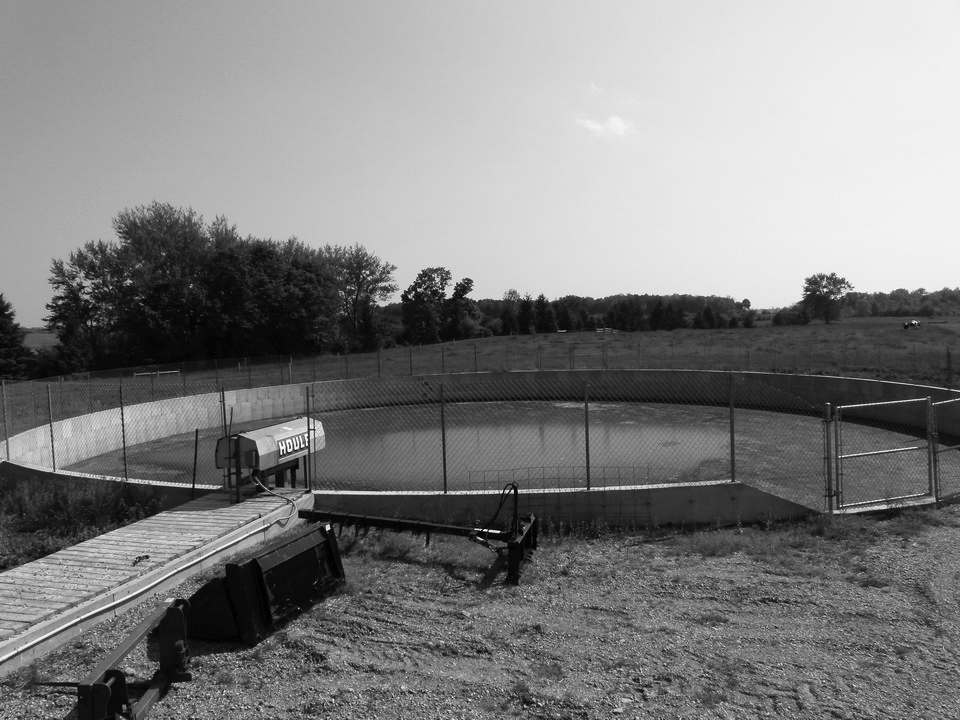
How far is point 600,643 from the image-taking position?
5.88 meters

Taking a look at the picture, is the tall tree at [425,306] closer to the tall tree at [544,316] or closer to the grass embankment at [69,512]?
the tall tree at [544,316]

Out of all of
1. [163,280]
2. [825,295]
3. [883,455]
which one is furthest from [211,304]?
[825,295]

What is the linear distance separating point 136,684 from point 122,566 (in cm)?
276

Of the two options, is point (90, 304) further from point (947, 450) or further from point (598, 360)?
point (947, 450)

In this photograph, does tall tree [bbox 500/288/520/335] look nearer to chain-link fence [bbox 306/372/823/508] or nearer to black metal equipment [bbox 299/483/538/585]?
chain-link fence [bbox 306/372/823/508]

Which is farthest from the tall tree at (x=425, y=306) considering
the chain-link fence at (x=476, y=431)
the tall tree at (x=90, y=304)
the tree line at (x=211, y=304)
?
the chain-link fence at (x=476, y=431)

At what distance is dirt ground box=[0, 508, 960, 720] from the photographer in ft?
16.1

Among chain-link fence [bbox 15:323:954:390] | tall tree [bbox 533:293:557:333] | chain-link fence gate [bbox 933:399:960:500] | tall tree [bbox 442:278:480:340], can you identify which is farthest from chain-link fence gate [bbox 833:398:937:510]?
tall tree [bbox 533:293:557:333]

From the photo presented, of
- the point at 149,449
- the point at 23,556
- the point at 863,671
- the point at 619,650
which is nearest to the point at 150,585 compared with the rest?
the point at 23,556

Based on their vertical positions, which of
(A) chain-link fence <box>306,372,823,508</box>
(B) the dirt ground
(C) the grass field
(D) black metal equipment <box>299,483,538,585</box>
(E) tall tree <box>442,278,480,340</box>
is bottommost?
(A) chain-link fence <box>306,372,823,508</box>

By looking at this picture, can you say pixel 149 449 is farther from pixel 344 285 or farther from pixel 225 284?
pixel 344 285

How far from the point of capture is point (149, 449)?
1995 cm

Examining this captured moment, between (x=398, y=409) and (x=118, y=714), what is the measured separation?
22665mm

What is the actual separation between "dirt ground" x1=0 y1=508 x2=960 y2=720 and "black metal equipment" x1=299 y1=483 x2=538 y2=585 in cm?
19
